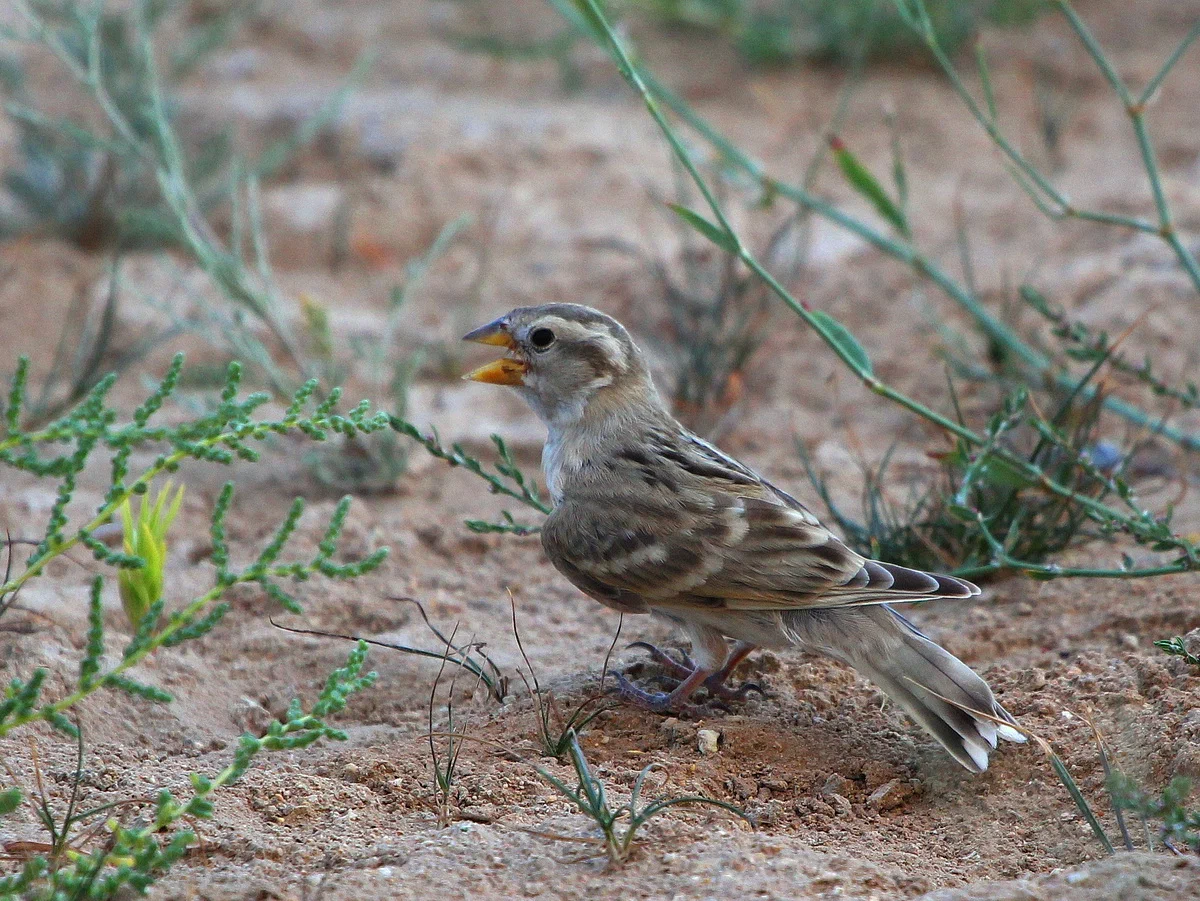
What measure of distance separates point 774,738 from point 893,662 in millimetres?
391

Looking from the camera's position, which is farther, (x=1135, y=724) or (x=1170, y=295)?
(x=1170, y=295)

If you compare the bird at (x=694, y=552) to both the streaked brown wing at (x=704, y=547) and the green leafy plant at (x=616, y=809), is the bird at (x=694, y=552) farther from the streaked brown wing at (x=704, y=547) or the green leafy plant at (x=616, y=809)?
the green leafy plant at (x=616, y=809)

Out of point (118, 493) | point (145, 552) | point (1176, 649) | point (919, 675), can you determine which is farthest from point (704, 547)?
point (118, 493)

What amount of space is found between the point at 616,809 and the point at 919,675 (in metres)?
0.87

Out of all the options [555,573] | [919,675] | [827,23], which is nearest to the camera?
[919,675]

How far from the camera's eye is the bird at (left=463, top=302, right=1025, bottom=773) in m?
3.52

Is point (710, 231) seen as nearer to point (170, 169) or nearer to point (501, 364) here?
point (501, 364)

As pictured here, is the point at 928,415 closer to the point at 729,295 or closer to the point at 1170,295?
the point at 729,295

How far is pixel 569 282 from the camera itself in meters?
6.99

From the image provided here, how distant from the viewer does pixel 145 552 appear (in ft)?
12.4

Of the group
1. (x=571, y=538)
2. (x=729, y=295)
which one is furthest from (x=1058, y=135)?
(x=571, y=538)

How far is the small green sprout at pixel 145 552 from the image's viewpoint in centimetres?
375

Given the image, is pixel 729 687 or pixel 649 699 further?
pixel 729 687

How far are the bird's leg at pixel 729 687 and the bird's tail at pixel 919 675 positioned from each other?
0.31 m
